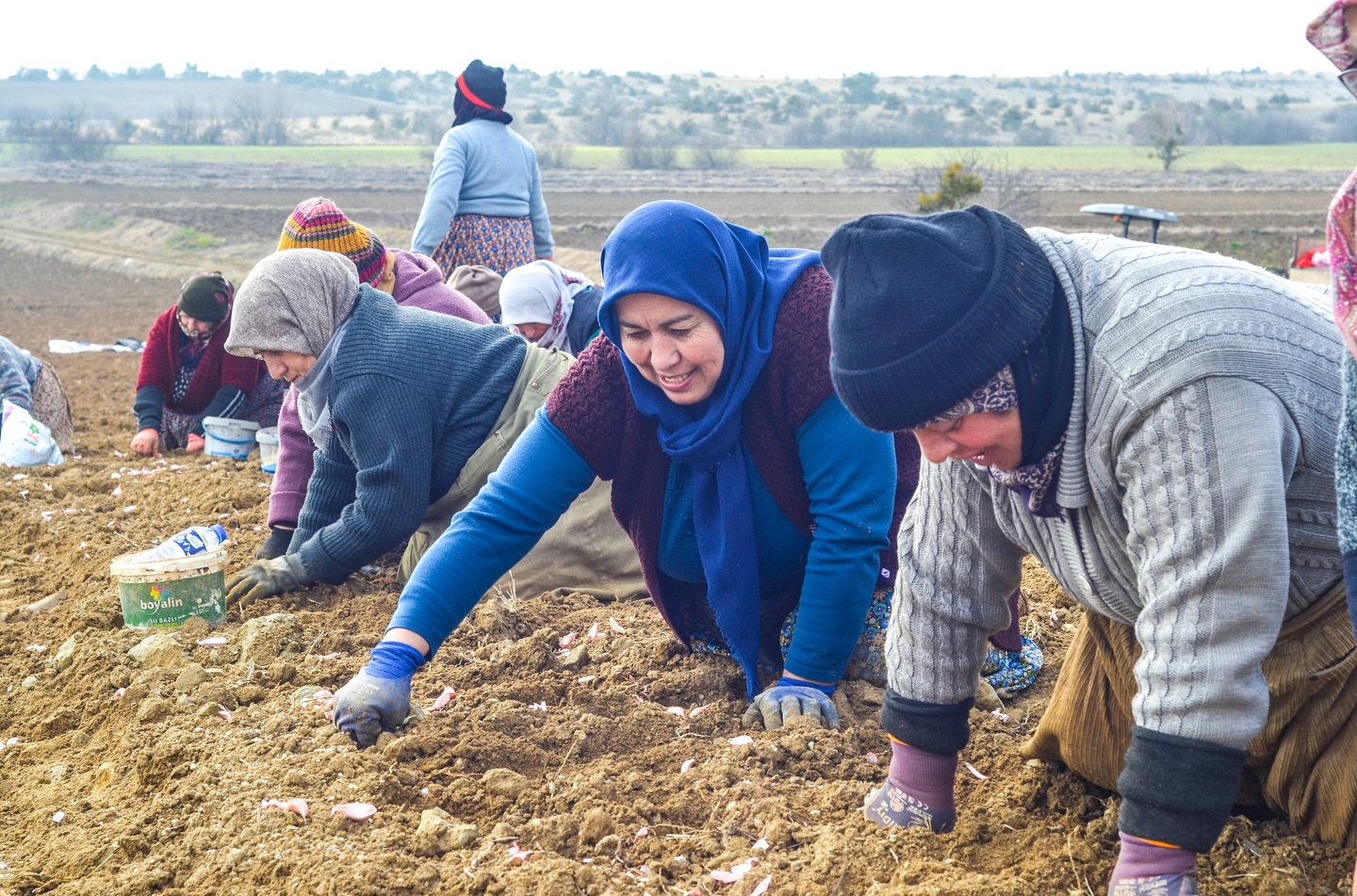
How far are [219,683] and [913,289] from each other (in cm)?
250

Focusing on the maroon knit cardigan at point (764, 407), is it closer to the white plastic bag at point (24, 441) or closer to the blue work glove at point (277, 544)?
the blue work glove at point (277, 544)

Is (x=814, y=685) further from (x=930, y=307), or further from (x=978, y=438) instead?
(x=930, y=307)

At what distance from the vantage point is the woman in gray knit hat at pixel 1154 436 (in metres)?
1.85

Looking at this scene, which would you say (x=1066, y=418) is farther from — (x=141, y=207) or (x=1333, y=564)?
(x=141, y=207)

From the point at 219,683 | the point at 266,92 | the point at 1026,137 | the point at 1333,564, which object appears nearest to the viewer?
the point at 1333,564

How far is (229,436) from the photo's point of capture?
6.59 m

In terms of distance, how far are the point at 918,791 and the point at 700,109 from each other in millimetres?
63559

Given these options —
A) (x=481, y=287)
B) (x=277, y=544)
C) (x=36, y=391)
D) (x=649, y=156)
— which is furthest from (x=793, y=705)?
(x=649, y=156)

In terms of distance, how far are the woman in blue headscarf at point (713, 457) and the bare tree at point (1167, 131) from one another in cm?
3190

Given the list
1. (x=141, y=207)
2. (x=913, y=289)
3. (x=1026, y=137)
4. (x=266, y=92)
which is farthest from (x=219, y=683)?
(x=266, y=92)

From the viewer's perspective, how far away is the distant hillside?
5147 cm

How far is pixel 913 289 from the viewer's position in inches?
75.9

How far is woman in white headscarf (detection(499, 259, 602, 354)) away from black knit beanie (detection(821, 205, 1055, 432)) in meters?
3.70

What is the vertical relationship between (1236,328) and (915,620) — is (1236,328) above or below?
above
